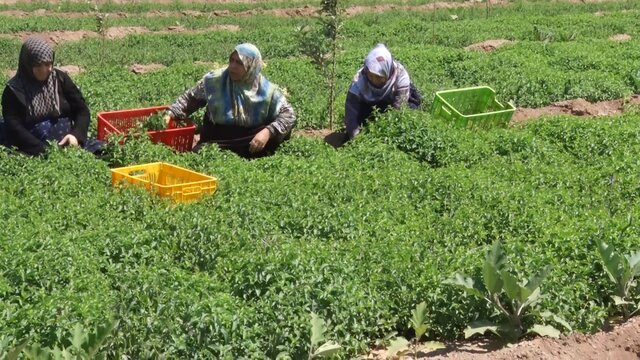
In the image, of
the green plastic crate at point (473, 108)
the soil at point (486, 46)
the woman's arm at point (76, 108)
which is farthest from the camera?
the soil at point (486, 46)

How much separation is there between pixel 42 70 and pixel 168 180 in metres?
1.56

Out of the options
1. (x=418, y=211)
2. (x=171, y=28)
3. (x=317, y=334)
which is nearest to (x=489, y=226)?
(x=418, y=211)

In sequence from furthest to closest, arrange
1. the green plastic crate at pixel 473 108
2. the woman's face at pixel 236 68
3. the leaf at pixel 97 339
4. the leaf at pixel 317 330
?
the green plastic crate at pixel 473 108 → the woman's face at pixel 236 68 → the leaf at pixel 317 330 → the leaf at pixel 97 339

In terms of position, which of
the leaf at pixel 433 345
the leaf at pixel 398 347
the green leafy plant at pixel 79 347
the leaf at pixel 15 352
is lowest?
the leaf at pixel 433 345

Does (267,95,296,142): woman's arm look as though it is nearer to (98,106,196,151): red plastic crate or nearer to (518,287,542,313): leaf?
(98,106,196,151): red plastic crate

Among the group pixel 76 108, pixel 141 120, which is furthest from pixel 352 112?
pixel 76 108

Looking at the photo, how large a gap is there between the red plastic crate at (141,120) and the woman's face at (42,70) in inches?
28.6

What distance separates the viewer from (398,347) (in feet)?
19.5

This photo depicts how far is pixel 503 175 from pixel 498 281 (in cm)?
283

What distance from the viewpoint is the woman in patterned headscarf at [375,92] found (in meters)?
10.1

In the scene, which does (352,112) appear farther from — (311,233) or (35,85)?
(311,233)

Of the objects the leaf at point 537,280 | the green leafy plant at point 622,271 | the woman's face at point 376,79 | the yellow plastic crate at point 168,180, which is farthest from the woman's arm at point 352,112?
the leaf at point 537,280

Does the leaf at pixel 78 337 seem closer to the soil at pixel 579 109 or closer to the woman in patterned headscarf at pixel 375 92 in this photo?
the woman in patterned headscarf at pixel 375 92

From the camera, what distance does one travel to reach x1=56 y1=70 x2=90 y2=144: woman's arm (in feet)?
29.9
